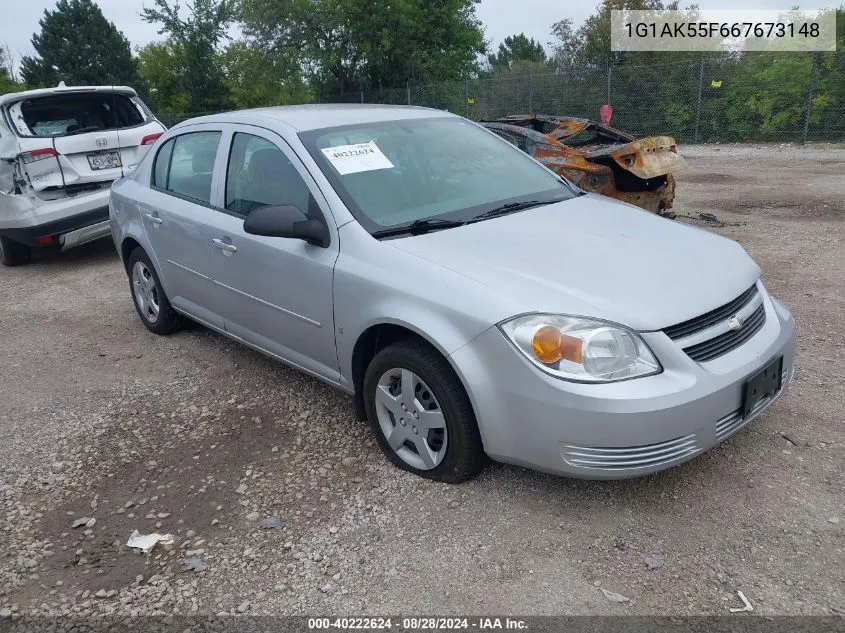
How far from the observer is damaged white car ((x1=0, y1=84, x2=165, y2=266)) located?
7.26 m

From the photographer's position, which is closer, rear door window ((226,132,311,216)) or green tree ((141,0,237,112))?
rear door window ((226,132,311,216))

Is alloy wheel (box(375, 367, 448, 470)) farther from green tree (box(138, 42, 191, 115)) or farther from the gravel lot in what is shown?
green tree (box(138, 42, 191, 115))

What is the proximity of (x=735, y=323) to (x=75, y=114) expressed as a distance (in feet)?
24.1

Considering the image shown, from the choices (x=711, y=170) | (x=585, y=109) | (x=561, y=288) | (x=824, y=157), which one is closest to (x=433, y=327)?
(x=561, y=288)

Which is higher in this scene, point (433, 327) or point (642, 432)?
point (433, 327)

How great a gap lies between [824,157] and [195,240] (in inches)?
584

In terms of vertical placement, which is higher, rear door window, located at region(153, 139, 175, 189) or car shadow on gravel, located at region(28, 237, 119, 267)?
rear door window, located at region(153, 139, 175, 189)

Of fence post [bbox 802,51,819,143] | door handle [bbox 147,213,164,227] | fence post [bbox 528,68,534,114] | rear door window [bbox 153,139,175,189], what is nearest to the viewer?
door handle [bbox 147,213,164,227]

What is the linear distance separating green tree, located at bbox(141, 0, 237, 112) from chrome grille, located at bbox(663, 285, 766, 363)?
3386cm

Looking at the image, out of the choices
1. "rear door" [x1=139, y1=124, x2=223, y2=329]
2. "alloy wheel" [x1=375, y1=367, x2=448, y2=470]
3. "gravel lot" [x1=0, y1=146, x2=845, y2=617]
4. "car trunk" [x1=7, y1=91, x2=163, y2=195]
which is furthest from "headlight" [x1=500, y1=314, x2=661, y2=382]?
"car trunk" [x1=7, y1=91, x2=163, y2=195]

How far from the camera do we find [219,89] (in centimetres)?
3428

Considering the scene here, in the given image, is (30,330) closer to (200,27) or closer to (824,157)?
(824,157)

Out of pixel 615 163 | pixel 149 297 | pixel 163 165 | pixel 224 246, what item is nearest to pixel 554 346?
pixel 224 246

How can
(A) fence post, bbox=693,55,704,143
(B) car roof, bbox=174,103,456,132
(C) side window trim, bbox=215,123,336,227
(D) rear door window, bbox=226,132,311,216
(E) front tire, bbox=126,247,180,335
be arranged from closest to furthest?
(C) side window trim, bbox=215,123,336,227 → (D) rear door window, bbox=226,132,311,216 → (B) car roof, bbox=174,103,456,132 → (E) front tire, bbox=126,247,180,335 → (A) fence post, bbox=693,55,704,143
